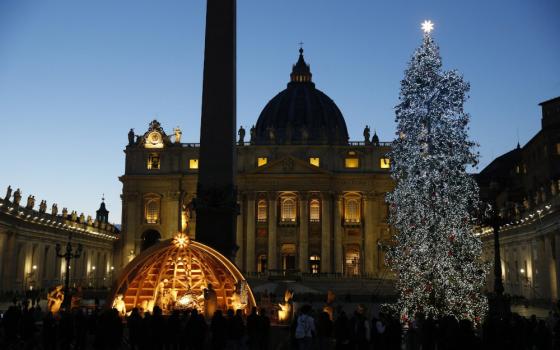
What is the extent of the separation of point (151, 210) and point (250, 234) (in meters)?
12.7

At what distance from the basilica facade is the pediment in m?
0.11

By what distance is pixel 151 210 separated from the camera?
7738cm

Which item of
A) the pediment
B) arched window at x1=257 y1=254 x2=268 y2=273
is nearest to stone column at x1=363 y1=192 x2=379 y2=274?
the pediment

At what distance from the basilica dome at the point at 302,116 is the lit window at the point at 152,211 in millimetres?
15244

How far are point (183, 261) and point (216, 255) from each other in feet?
6.61

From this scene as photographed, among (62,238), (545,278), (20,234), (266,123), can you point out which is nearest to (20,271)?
(20,234)

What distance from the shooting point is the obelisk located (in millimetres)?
21797

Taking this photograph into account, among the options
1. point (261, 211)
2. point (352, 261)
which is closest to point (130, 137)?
point (261, 211)

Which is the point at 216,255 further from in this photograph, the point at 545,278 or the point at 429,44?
the point at 545,278

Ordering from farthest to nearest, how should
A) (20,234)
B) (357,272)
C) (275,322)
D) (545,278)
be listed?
1. (357,272)
2. (20,234)
3. (545,278)
4. (275,322)

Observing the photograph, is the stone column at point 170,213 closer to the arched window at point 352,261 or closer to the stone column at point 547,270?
the arched window at point 352,261

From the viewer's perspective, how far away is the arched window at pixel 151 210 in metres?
76.7

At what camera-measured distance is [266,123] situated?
91750 millimetres

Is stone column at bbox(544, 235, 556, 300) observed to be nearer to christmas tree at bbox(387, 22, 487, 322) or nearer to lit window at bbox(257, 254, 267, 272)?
christmas tree at bbox(387, 22, 487, 322)
